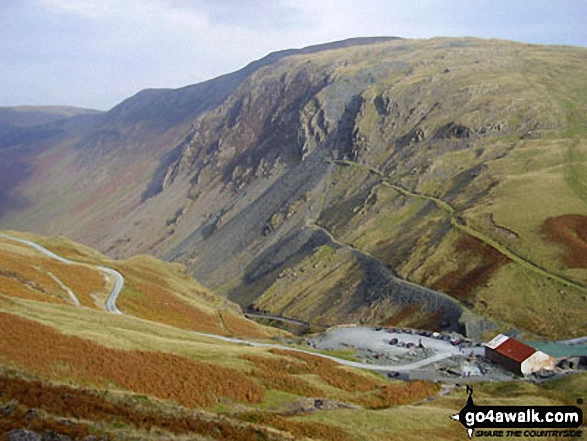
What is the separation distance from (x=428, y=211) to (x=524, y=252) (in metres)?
35.3

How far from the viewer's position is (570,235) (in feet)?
327

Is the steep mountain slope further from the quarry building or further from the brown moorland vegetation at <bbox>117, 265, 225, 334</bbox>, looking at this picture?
the quarry building

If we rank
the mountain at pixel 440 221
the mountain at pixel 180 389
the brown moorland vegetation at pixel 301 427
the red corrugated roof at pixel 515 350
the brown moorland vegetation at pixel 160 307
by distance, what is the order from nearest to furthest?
the mountain at pixel 180 389
the brown moorland vegetation at pixel 301 427
the red corrugated roof at pixel 515 350
the brown moorland vegetation at pixel 160 307
the mountain at pixel 440 221


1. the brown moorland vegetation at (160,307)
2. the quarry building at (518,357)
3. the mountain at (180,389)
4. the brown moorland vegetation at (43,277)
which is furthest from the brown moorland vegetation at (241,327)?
the quarry building at (518,357)

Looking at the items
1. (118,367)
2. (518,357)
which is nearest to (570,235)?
(518,357)

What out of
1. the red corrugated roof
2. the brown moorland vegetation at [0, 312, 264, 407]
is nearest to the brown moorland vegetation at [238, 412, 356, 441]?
the brown moorland vegetation at [0, 312, 264, 407]

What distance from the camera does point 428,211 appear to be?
13250 cm

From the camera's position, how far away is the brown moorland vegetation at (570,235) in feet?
306

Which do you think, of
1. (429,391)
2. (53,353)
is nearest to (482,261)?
(429,391)

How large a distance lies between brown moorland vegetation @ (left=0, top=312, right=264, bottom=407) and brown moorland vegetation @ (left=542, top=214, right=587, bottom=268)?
235ft

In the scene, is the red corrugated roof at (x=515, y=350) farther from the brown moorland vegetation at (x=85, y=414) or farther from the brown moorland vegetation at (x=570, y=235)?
the brown moorland vegetation at (x=85, y=414)

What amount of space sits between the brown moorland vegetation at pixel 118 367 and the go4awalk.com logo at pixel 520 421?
15.6 meters

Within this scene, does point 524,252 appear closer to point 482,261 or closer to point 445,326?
point 482,261

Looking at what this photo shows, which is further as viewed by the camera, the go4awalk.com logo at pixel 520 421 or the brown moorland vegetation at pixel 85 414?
the go4awalk.com logo at pixel 520 421
